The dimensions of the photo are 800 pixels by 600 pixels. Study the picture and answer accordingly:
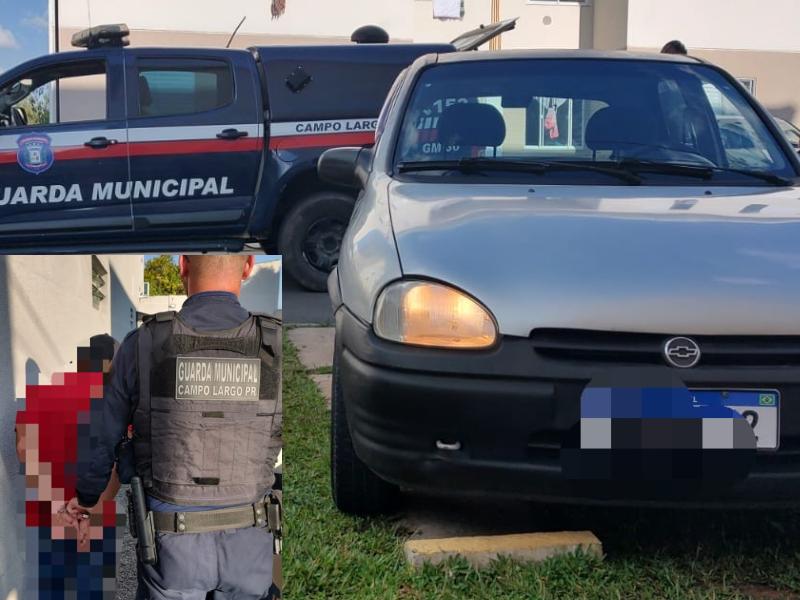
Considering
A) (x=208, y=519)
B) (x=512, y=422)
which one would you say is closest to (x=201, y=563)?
(x=208, y=519)

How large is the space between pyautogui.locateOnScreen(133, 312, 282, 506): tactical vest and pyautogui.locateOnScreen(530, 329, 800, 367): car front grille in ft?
2.44

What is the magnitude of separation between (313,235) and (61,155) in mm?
1697

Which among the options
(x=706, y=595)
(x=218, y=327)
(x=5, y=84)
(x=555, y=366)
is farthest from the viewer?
(x=5, y=84)

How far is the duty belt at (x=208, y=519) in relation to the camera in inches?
66.3

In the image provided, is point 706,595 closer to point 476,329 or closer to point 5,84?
point 476,329

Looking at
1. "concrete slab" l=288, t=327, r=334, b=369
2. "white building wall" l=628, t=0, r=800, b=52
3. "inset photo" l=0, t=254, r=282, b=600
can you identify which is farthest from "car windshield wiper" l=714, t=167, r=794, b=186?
"white building wall" l=628, t=0, r=800, b=52

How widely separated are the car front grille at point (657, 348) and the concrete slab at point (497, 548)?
0.65 meters

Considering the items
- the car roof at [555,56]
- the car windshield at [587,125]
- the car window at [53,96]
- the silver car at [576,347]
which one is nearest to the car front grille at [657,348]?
the silver car at [576,347]

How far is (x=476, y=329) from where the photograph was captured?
2197 mm

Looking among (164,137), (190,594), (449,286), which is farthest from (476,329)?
(164,137)

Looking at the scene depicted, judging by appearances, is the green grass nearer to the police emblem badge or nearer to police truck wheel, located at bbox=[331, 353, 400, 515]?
police truck wheel, located at bbox=[331, 353, 400, 515]

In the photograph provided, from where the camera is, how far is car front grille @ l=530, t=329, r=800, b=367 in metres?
2.15

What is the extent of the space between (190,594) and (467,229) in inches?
46.0

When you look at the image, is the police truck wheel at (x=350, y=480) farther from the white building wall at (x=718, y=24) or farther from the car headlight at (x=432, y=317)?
the white building wall at (x=718, y=24)
